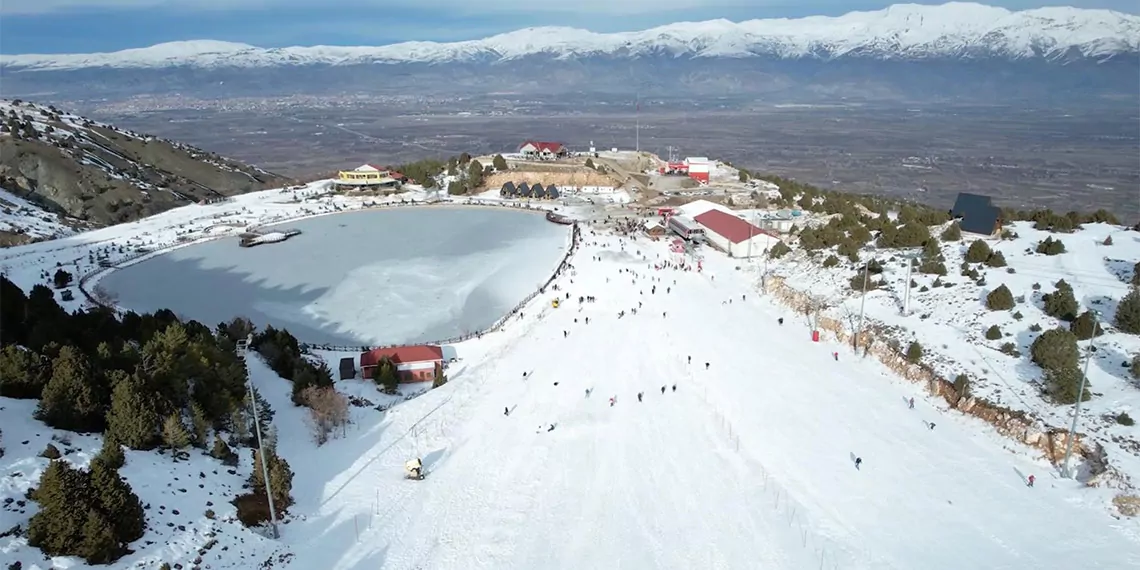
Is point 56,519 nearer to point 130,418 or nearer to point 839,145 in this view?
point 130,418

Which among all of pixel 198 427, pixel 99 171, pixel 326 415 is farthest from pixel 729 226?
pixel 99 171

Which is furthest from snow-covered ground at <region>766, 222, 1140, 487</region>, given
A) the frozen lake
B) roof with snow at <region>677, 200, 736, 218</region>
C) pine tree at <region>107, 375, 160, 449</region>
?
pine tree at <region>107, 375, 160, 449</region>

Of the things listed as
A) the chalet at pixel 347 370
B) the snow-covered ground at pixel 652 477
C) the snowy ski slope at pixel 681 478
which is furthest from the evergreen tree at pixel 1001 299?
the chalet at pixel 347 370

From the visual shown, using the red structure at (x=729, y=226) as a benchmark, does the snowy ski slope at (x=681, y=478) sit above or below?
below

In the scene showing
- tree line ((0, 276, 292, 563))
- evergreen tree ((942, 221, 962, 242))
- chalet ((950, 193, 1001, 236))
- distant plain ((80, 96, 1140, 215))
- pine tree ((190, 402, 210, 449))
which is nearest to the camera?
tree line ((0, 276, 292, 563))

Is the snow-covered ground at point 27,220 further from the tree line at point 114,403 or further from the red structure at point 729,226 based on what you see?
the red structure at point 729,226

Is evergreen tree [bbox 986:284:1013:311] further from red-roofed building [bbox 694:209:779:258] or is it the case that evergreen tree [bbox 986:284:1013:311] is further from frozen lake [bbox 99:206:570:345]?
Result: frozen lake [bbox 99:206:570:345]

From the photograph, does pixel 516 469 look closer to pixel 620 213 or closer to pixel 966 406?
pixel 966 406
